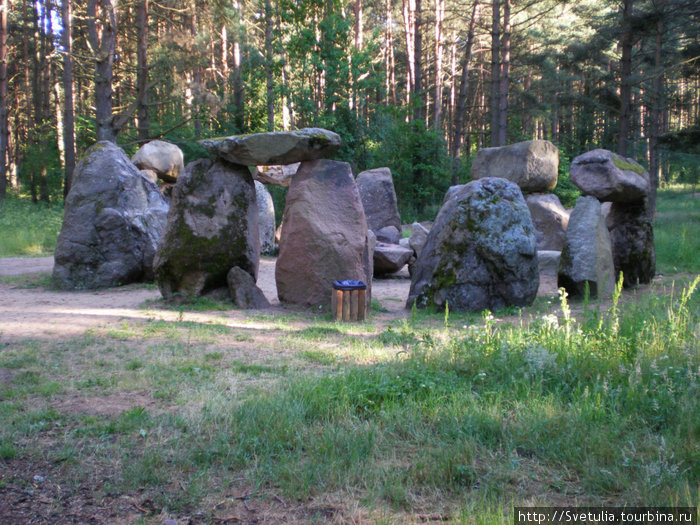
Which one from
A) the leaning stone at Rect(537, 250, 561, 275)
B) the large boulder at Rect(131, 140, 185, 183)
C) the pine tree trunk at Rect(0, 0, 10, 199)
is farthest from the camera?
the pine tree trunk at Rect(0, 0, 10, 199)

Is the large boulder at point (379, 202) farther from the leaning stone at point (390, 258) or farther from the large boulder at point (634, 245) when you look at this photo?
the large boulder at point (634, 245)

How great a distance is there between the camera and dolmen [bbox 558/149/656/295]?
8.79 meters

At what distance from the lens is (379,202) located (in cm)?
1680

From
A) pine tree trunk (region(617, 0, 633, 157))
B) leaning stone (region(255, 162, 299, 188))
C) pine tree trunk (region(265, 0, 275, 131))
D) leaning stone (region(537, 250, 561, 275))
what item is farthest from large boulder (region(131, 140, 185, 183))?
pine tree trunk (region(617, 0, 633, 157))

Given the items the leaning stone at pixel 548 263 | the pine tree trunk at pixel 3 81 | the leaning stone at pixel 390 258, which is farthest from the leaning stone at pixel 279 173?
the pine tree trunk at pixel 3 81

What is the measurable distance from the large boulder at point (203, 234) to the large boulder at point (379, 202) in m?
8.34

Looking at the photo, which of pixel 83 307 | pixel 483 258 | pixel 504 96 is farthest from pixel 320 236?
pixel 504 96

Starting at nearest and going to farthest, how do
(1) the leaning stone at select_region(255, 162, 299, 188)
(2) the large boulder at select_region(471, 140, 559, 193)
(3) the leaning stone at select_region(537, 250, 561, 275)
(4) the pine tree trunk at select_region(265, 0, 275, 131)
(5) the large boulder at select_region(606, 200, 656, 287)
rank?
(5) the large boulder at select_region(606, 200, 656, 287)
(3) the leaning stone at select_region(537, 250, 561, 275)
(2) the large boulder at select_region(471, 140, 559, 193)
(1) the leaning stone at select_region(255, 162, 299, 188)
(4) the pine tree trunk at select_region(265, 0, 275, 131)

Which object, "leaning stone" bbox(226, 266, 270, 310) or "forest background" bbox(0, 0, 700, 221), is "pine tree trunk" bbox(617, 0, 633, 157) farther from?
"leaning stone" bbox(226, 266, 270, 310)

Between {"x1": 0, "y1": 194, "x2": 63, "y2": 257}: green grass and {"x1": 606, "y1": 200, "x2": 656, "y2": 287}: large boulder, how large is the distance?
13.4 metres

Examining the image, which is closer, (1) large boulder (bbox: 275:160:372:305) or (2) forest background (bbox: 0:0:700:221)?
(1) large boulder (bbox: 275:160:372:305)

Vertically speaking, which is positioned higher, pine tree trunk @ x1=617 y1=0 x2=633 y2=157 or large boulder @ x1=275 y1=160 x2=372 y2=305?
pine tree trunk @ x1=617 y1=0 x2=633 y2=157

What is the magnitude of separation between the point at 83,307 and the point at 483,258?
5.43 m

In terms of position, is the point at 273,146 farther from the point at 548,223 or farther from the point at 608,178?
the point at 548,223
